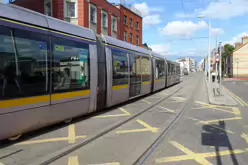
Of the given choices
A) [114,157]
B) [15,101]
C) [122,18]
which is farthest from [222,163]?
[122,18]

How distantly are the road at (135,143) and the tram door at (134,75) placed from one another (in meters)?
3.86

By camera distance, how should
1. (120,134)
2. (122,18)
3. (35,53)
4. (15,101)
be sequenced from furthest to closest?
(122,18) < (120,134) < (35,53) < (15,101)

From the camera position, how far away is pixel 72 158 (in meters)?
5.31

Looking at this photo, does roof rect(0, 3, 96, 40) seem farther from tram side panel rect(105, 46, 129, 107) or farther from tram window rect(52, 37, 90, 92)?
tram side panel rect(105, 46, 129, 107)

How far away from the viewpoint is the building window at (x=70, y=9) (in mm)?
28391

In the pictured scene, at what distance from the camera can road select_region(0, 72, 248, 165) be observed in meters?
5.29

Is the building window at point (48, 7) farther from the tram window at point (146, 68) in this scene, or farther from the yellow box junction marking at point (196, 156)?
the yellow box junction marking at point (196, 156)

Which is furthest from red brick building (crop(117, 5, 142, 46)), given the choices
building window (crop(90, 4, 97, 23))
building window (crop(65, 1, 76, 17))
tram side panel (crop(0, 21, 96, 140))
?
tram side panel (crop(0, 21, 96, 140))

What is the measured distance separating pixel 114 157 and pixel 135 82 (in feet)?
28.5

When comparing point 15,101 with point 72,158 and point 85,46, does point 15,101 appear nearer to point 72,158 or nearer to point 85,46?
point 72,158

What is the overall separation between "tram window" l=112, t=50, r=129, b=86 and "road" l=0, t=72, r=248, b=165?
82.3 inches

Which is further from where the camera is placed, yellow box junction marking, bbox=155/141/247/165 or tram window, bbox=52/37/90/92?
tram window, bbox=52/37/90/92

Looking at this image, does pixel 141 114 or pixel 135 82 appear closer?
pixel 141 114

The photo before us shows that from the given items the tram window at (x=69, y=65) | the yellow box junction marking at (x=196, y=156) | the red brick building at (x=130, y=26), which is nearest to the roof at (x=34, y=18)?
the tram window at (x=69, y=65)
